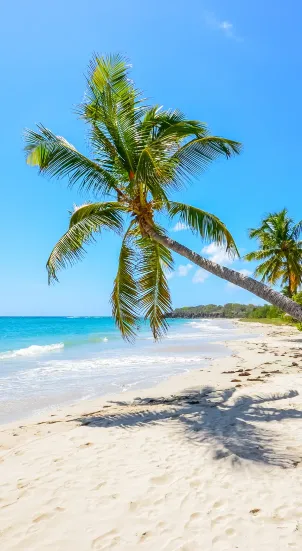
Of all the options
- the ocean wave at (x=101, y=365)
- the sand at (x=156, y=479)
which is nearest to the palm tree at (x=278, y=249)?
the ocean wave at (x=101, y=365)

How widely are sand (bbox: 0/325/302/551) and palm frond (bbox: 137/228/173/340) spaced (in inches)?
84.3

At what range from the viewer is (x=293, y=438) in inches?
181

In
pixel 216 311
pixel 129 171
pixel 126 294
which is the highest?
pixel 129 171

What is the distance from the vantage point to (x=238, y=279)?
572cm

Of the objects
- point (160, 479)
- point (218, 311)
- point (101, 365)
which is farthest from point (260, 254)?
point (218, 311)

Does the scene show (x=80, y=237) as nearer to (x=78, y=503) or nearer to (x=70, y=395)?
(x=70, y=395)

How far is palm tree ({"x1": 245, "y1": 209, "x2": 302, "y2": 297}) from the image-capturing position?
2466 centimetres

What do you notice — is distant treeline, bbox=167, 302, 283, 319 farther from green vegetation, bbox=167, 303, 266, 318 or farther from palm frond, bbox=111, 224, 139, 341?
palm frond, bbox=111, 224, 139, 341

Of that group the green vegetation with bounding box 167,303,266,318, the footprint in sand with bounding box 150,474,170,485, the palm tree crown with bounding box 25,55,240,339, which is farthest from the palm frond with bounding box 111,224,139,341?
the green vegetation with bounding box 167,303,266,318

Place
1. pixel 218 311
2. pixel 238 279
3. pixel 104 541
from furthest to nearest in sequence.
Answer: pixel 218 311
pixel 238 279
pixel 104 541

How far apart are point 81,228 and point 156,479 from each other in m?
4.95

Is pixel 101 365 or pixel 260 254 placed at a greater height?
pixel 260 254

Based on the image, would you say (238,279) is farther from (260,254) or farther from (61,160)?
(260,254)

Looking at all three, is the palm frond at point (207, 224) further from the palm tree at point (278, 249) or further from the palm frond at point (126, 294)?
the palm tree at point (278, 249)
